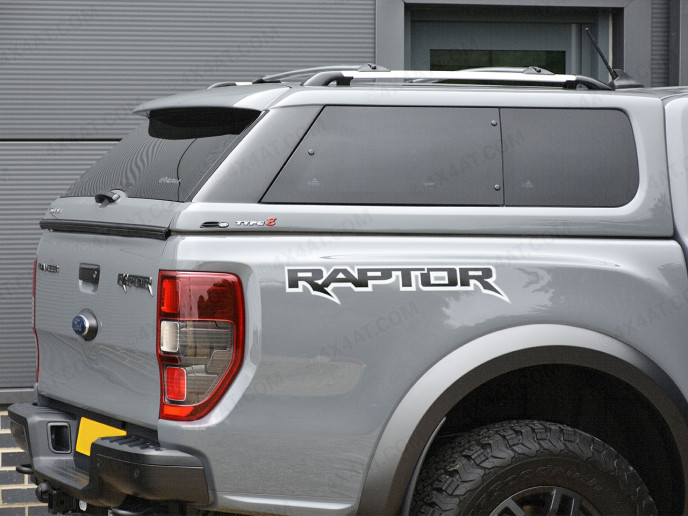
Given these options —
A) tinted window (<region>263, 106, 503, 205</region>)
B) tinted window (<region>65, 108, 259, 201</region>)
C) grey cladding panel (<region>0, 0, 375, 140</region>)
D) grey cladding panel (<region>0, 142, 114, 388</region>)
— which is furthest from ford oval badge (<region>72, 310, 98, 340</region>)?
grey cladding panel (<region>0, 0, 375, 140</region>)

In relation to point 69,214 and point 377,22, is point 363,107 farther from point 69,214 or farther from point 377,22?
point 377,22

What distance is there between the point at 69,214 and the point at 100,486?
1000 mm

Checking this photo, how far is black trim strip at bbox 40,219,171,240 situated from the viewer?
2.64 m

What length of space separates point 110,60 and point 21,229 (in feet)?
3.95

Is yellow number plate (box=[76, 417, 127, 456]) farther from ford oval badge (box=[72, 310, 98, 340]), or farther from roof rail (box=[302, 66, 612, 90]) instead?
roof rail (box=[302, 66, 612, 90])

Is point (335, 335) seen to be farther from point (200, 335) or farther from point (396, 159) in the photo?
point (396, 159)

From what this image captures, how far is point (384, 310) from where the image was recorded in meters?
2.62

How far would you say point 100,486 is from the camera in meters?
2.67

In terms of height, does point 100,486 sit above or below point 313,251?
below

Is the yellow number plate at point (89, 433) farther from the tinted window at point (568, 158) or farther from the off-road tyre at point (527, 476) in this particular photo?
the tinted window at point (568, 158)

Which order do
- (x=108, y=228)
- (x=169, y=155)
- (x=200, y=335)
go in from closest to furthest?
(x=200, y=335), (x=108, y=228), (x=169, y=155)

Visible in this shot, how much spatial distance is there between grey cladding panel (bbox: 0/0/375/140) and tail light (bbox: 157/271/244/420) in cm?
335

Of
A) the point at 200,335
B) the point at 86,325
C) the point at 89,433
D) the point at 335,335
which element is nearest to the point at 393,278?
the point at 335,335

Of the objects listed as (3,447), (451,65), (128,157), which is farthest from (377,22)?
(3,447)
